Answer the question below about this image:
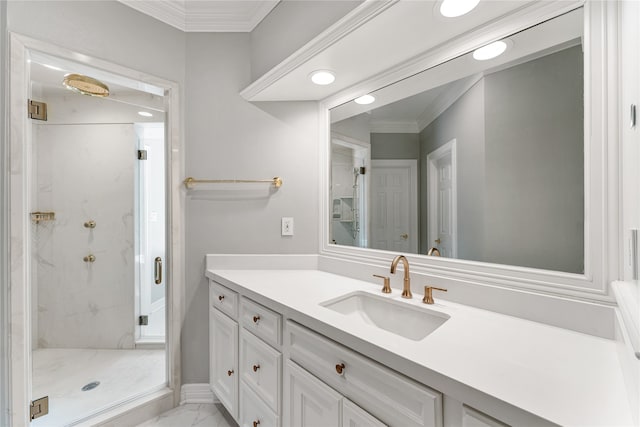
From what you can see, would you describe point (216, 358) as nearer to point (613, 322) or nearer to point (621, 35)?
point (613, 322)

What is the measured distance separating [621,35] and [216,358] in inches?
89.3

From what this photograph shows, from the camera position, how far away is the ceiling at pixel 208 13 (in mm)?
1796

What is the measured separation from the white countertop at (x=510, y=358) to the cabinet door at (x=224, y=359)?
0.59 meters

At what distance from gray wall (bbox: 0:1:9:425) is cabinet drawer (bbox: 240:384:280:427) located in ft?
3.54

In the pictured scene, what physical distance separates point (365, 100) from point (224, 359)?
5.65 ft

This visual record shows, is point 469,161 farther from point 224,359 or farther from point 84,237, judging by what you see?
point 84,237

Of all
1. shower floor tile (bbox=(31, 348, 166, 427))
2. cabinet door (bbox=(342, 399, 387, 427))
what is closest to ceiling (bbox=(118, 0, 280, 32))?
cabinet door (bbox=(342, 399, 387, 427))

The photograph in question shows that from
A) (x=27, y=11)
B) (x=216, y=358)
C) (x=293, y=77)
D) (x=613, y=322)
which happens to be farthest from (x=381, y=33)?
(x=216, y=358)

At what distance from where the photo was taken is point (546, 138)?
3.33 ft

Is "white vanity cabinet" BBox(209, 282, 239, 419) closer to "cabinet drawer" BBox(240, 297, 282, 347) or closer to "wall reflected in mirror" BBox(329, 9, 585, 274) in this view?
"cabinet drawer" BBox(240, 297, 282, 347)

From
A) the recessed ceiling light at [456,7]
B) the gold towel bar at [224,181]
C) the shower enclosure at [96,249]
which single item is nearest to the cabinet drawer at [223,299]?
the gold towel bar at [224,181]

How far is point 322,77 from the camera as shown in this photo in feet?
5.24

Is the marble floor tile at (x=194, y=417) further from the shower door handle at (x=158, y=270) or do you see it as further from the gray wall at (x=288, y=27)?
the gray wall at (x=288, y=27)

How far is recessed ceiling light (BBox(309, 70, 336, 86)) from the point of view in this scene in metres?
1.55
